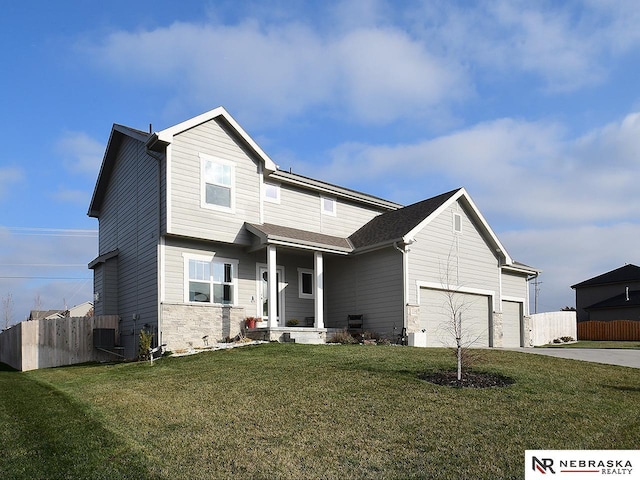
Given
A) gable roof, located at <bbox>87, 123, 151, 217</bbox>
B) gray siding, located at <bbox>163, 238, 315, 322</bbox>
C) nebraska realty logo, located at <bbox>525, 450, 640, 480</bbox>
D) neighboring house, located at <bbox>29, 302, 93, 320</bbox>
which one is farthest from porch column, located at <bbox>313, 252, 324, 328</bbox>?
neighboring house, located at <bbox>29, 302, 93, 320</bbox>

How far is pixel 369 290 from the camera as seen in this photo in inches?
813

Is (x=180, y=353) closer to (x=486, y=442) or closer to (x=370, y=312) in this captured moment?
(x=370, y=312)

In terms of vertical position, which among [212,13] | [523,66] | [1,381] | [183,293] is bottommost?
[1,381]

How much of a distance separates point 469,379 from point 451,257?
1164cm

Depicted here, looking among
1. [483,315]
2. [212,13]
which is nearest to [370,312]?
[483,315]

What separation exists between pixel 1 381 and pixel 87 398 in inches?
227

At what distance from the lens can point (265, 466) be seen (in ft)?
20.4

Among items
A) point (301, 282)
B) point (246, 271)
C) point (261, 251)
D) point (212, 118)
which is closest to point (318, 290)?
point (301, 282)

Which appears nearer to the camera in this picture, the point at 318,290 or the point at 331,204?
the point at 318,290

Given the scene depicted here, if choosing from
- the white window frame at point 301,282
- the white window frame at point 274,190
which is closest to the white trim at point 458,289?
the white window frame at point 301,282

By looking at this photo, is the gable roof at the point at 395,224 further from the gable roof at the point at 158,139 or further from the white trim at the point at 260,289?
the gable roof at the point at 158,139

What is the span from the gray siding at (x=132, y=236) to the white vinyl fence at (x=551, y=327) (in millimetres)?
20723

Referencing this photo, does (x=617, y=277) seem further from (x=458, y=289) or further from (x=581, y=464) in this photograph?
(x=581, y=464)

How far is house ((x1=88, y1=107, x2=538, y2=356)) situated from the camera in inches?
698
